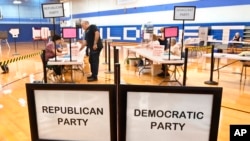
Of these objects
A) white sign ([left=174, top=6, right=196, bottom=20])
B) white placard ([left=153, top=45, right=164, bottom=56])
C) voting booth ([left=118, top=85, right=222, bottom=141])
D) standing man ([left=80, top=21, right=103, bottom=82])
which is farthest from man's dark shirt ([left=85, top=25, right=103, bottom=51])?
voting booth ([left=118, top=85, right=222, bottom=141])

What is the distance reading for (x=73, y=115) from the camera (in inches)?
40.7

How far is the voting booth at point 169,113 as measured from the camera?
94cm

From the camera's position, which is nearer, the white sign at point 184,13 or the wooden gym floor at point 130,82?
the wooden gym floor at point 130,82

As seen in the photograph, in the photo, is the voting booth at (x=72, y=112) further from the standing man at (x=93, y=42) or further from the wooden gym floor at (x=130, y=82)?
the standing man at (x=93, y=42)

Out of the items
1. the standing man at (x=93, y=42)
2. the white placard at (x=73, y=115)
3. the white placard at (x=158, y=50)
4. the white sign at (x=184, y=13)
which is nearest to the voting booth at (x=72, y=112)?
the white placard at (x=73, y=115)

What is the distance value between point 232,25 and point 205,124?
988cm

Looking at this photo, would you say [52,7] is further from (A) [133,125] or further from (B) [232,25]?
(B) [232,25]

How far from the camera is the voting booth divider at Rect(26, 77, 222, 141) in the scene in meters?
0.94

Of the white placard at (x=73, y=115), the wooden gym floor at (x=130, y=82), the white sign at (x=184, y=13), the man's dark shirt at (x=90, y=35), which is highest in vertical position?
the white sign at (x=184, y=13)

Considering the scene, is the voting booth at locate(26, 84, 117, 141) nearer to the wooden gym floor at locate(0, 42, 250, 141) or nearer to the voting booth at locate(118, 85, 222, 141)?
the voting booth at locate(118, 85, 222, 141)

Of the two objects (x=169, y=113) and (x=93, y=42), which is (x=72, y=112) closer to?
(x=169, y=113)

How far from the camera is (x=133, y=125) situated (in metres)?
0.99

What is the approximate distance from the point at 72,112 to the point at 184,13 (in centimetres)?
401

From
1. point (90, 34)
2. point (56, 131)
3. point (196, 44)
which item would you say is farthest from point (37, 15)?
point (56, 131)
